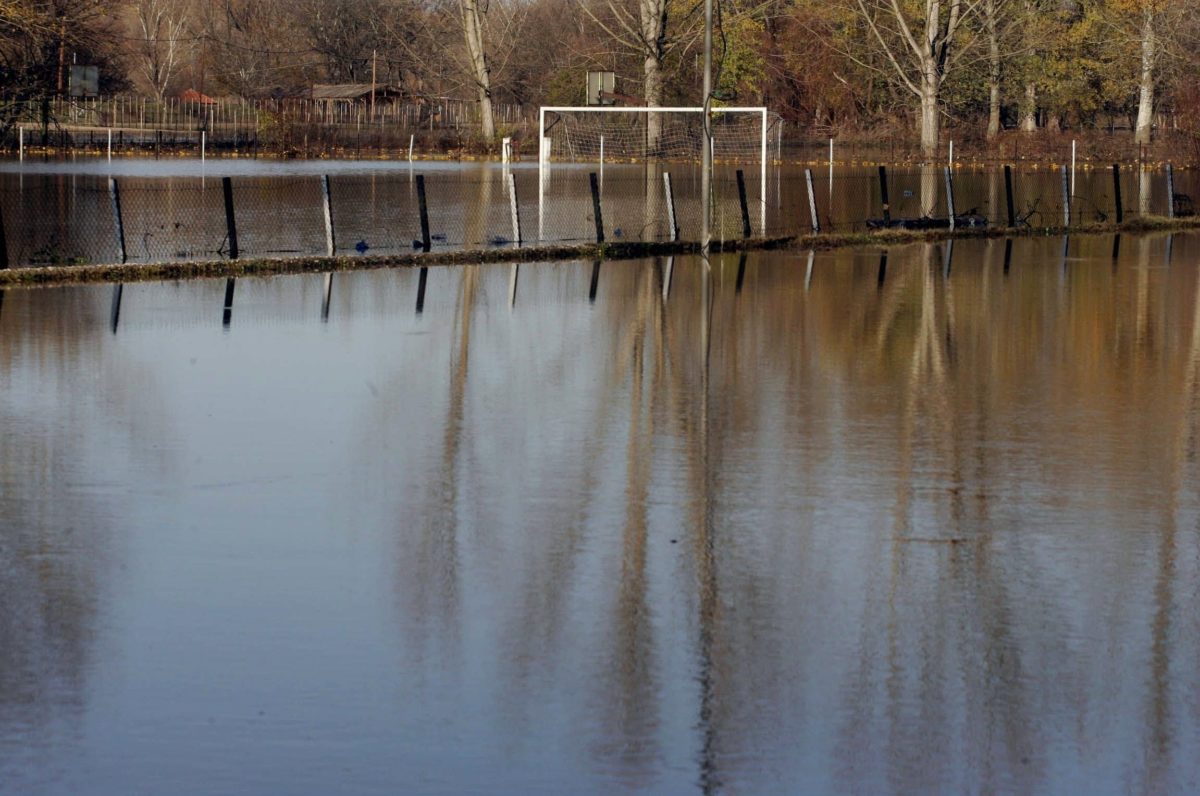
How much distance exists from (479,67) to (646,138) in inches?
776

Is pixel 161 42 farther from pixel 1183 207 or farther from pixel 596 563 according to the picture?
pixel 596 563

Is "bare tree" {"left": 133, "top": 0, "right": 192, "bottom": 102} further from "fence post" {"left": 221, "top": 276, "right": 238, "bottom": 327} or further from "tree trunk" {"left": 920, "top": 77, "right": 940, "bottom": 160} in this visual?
"fence post" {"left": 221, "top": 276, "right": 238, "bottom": 327}

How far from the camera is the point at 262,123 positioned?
8331cm

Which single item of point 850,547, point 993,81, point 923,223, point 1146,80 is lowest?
point 850,547

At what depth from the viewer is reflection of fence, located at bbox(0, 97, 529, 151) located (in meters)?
80.4

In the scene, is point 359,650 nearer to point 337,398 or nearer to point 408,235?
point 337,398

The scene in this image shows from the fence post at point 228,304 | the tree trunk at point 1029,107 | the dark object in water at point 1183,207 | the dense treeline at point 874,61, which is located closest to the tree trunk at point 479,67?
the dense treeline at point 874,61

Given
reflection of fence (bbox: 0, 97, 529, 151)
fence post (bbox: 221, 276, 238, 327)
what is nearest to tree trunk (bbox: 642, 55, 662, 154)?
reflection of fence (bbox: 0, 97, 529, 151)

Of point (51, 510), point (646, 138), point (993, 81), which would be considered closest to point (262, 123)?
point (646, 138)

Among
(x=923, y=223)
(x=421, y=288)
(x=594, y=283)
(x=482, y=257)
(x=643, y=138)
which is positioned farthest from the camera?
(x=643, y=138)

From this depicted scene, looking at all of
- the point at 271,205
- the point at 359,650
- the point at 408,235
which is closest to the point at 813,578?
the point at 359,650

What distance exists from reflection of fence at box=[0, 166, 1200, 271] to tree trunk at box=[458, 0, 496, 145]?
88.5 feet

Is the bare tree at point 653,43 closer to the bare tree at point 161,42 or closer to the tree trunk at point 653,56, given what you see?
the tree trunk at point 653,56

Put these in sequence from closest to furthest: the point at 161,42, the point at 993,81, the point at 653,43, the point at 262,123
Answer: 1. the point at 653,43
2. the point at 262,123
3. the point at 993,81
4. the point at 161,42
